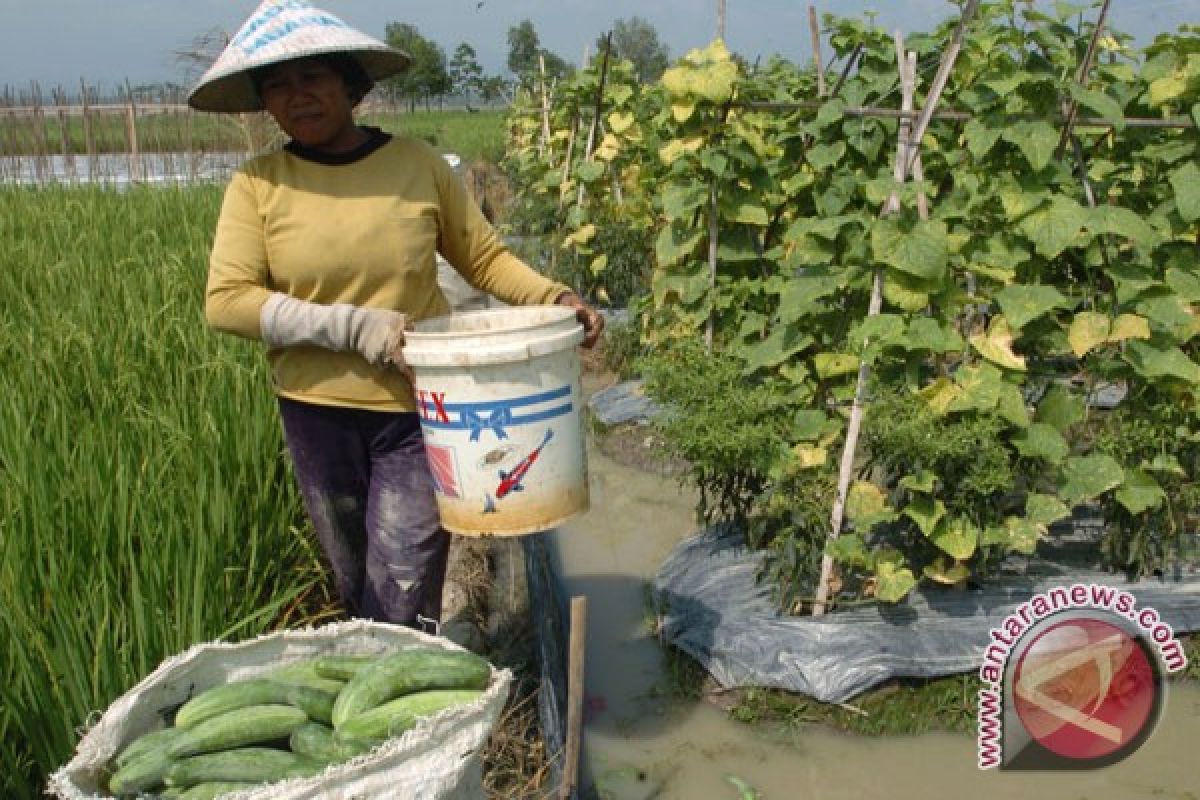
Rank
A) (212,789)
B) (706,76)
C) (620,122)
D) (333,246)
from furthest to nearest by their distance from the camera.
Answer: (620,122), (706,76), (333,246), (212,789)

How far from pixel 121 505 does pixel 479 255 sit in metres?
0.94

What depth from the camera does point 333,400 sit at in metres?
2.11

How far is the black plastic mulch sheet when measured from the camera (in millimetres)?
2707

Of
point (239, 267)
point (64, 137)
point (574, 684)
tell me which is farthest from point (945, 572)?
point (64, 137)

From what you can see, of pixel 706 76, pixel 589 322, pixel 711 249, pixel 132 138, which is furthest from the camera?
pixel 132 138

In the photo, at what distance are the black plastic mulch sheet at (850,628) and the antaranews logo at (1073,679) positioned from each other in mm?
48

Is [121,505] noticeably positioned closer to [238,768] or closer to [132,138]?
[238,768]

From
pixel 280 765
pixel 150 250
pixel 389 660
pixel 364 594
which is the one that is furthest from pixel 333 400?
pixel 150 250

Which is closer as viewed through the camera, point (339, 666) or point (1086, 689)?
point (339, 666)

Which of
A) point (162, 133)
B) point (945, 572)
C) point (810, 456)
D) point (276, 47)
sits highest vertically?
point (162, 133)

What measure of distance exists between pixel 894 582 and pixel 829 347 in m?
0.70

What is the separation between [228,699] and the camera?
1.52 meters

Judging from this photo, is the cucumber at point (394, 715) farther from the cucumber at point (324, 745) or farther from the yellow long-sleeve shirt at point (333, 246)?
the yellow long-sleeve shirt at point (333, 246)

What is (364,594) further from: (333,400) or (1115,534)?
(1115,534)
